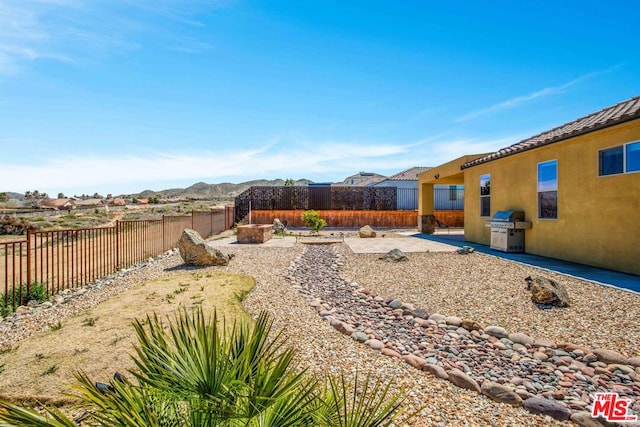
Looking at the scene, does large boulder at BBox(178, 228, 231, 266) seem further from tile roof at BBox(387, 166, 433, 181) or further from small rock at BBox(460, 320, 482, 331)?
tile roof at BBox(387, 166, 433, 181)

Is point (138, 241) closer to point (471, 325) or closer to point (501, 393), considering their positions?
point (471, 325)

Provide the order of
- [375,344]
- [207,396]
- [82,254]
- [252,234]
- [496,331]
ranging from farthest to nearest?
[252,234]
[82,254]
[496,331]
[375,344]
[207,396]

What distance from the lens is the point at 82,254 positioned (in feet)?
34.5

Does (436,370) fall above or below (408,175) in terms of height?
below

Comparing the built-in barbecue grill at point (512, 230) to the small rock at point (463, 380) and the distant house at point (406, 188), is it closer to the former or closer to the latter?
the small rock at point (463, 380)

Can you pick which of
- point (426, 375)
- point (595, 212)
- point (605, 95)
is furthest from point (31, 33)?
point (605, 95)

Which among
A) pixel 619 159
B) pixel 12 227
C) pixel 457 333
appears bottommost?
pixel 457 333

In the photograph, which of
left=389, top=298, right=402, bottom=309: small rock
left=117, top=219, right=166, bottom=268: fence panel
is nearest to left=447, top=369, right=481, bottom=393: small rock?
left=389, top=298, right=402, bottom=309: small rock

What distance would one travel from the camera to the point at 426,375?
3627 millimetres

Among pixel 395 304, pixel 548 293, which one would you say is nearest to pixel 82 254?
pixel 395 304

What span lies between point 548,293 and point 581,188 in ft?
14.4

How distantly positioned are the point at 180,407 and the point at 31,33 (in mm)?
9350

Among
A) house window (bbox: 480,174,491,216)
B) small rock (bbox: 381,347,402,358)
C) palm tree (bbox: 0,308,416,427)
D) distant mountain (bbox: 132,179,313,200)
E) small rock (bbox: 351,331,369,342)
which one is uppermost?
distant mountain (bbox: 132,179,313,200)

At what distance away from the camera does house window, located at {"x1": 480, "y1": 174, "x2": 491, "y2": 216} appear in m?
12.9
